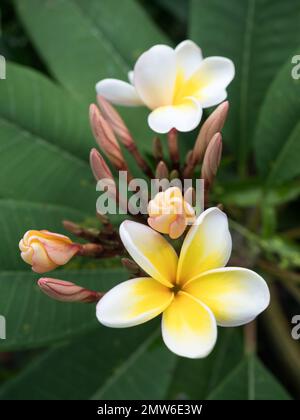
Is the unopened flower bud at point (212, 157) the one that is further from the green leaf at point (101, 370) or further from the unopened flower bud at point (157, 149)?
the green leaf at point (101, 370)

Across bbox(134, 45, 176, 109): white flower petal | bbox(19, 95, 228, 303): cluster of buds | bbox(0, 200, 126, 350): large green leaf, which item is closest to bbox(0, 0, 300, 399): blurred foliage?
bbox(0, 200, 126, 350): large green leaf

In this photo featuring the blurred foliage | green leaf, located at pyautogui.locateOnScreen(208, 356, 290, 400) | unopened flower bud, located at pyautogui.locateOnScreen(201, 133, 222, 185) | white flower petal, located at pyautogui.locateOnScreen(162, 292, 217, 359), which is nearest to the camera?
white flower petal, located at pyautogui.locateOnScreen(162, 292, 217, 359)

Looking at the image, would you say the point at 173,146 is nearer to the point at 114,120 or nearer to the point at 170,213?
the point at 114,120

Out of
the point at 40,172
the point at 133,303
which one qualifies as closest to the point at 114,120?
Result: the point at 40,172

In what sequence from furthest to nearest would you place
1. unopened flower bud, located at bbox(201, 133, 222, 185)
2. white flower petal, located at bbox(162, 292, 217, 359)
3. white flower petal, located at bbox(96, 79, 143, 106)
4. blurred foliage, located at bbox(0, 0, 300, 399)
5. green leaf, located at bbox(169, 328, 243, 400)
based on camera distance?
green leaf, located at bbox(169, 328, 243, 400) → blurred foliage, located at bbox(0, 0, 300, 399) → white flower petal, located at bbox(96, 79, 143, 106) → unopened flower bud, located at bbox(201, 133, 222, 185) → white flower petal, located at bbox(162, 292, 217, 359)

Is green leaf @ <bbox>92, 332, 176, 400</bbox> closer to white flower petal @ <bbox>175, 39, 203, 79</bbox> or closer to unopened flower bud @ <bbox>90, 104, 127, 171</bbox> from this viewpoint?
unopened flower bud @ <bbox>90, 104, 127, 171</bbox>

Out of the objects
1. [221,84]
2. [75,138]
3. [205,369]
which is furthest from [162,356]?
[221,84]

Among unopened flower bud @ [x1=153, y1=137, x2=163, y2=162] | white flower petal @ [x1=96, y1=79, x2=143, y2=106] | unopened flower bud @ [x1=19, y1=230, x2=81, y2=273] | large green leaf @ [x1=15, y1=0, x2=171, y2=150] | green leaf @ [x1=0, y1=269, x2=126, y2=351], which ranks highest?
large green leaf @ [x1=15, y1=0, x2=171, y2=150]
